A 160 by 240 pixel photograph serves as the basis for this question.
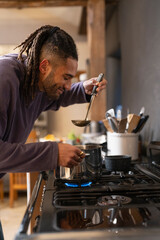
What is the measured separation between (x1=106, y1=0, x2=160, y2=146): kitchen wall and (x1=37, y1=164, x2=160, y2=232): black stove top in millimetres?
757

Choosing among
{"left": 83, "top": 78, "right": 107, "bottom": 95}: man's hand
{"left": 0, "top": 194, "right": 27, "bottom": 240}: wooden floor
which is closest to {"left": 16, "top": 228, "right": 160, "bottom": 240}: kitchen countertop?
{"left": 83, "top": 78, "right": 107, "bottom": 95}: man's hand

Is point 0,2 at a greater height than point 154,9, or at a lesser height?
greater

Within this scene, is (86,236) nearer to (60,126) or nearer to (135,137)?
(135,137)

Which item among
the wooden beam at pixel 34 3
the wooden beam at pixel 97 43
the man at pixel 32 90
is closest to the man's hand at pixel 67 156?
the man at pixel 32 90

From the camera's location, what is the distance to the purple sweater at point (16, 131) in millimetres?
891

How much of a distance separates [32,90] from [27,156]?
0.31 metres

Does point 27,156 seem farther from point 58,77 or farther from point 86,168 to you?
point 58,77

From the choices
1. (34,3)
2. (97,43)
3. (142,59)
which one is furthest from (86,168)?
(34,3)

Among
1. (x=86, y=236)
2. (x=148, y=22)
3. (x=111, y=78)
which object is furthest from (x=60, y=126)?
(x=86, y=236)

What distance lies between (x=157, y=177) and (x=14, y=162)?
549 mm

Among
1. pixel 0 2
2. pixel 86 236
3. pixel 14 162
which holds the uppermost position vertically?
pixel 0 2

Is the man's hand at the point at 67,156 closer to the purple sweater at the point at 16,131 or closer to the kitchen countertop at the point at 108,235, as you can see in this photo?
the purple sweater at the point at 16,131

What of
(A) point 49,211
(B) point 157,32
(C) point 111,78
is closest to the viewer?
(A) point 49,211

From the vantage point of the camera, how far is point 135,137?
1.60 metres
